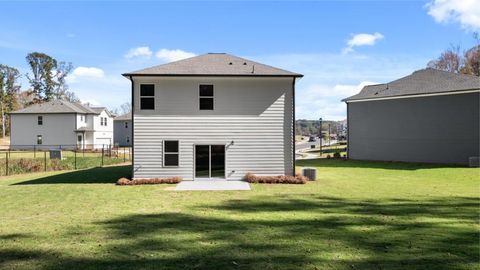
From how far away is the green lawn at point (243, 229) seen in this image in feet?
20.1

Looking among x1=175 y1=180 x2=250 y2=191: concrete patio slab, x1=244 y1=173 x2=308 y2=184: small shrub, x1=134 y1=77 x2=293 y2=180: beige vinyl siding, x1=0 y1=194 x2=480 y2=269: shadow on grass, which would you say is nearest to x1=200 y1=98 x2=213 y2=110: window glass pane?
x1=134 y1=77 x2=293 y2=180: beige vinyl siding

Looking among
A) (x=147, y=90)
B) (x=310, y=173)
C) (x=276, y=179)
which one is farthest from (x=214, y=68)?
(x=310, y=173)

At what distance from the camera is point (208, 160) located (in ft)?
61.5

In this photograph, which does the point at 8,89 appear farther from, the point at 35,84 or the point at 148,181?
the point at 148,181

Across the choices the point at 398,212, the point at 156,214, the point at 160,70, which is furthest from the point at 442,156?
the point at 156,214

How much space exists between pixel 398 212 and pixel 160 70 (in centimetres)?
1313

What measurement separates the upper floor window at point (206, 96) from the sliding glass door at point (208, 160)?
2032 millimetres

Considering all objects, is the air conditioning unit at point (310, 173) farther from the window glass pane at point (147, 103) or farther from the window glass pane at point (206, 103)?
the window glass pane at point (147, 103)

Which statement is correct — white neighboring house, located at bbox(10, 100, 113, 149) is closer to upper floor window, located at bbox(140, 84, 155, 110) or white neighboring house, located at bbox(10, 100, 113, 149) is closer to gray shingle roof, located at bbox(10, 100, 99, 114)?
gray shingle roof, located at bbox(10, 100, 99, 114)

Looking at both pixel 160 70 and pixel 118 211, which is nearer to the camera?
pixel 118 211

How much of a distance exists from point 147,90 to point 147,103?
667 millimetres

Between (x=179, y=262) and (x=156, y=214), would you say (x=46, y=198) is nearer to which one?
(x=156, y=214)

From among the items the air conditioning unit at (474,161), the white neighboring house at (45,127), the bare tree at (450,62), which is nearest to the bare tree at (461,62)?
the bare tree at (450,62)

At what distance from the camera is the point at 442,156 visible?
2609 cm
